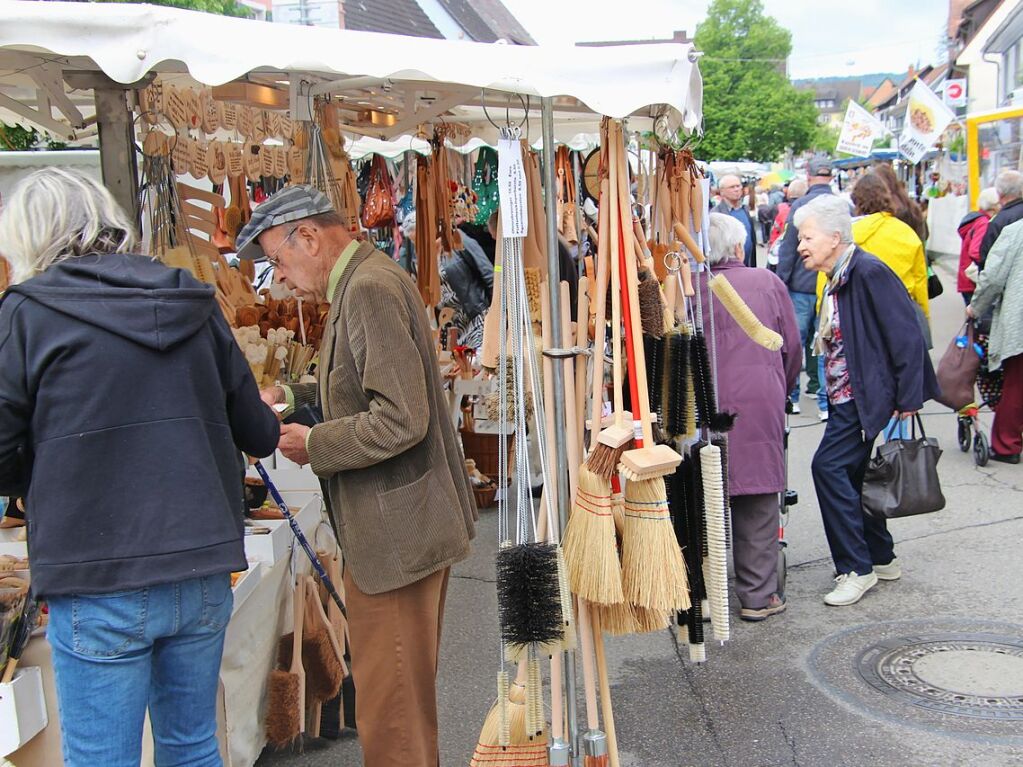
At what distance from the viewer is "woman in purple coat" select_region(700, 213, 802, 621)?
4.41 m

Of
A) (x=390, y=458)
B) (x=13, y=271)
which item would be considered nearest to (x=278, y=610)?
(x=390, y=458)

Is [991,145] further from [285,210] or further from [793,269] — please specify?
[285,210]

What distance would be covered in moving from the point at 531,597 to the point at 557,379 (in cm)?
63

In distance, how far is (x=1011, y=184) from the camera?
24.5 feet

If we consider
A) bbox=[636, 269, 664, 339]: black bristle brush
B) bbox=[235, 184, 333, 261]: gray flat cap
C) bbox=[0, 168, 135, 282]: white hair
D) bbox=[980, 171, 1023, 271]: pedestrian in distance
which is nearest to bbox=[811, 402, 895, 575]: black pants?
bbox=[636, 269, 664, 339]: black bristle brush

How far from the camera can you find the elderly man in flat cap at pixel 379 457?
2465 millimetres

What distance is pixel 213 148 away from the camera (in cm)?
406

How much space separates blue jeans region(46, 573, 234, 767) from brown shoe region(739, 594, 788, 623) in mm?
2908

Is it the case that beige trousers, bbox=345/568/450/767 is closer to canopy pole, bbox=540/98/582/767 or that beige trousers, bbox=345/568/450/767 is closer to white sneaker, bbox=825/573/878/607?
canopy pole, bbox=540/98/582/767

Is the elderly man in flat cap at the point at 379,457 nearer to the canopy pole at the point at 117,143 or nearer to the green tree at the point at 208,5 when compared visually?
the canopy pole at the point at 117,143

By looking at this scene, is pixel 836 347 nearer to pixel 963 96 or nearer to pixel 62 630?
pixel 62 630

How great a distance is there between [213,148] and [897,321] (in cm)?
294

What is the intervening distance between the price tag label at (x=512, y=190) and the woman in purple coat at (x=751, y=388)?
182 centimetres

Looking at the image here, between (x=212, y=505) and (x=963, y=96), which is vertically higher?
(x=963, y=96)
